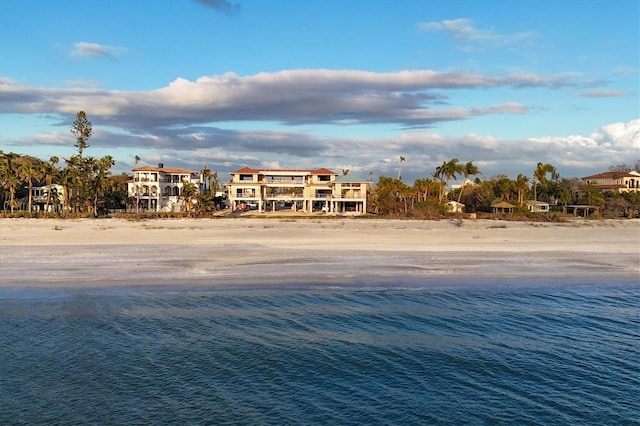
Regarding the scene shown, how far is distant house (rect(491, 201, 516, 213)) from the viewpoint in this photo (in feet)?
211

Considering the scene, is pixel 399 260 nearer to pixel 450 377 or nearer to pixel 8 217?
pixel 450 377

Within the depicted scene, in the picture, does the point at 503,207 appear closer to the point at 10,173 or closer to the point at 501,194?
the point at 501,194

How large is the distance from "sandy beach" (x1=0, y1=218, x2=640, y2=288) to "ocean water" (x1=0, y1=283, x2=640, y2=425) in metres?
2.88

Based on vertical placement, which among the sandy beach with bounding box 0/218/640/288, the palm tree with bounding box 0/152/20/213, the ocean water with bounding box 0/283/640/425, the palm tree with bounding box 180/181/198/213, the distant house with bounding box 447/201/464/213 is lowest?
the ocean water with bounding box 0/283/640/425

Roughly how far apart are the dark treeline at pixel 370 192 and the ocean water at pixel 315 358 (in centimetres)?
4173

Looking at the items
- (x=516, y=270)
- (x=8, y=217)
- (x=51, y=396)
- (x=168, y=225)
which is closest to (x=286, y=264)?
(x=516, y=270)

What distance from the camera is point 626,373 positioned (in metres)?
12.3

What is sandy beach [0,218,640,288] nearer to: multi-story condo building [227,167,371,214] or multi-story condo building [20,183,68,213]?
multi-story condo building [20,183,68,213]

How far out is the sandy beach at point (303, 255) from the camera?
22688 mm

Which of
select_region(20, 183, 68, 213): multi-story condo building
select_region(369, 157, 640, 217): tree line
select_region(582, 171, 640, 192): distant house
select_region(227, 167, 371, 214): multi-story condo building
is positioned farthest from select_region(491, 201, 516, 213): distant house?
select_region(20, 183, 68, 213): multi-story condo building

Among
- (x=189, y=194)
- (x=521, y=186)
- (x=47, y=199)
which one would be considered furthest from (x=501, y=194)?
(x=47, y=199)

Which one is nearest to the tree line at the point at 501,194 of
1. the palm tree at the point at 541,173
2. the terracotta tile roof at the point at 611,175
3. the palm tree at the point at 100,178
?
the palm tree at the point at 541,173

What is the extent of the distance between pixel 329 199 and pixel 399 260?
43335mm

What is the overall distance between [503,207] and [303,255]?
43086mm
